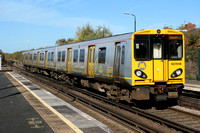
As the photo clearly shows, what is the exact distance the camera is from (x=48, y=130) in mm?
6594

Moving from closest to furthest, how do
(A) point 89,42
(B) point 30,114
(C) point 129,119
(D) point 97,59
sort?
1. (C) point 129,119
2. (B) point 30,114
3. (D) point 97,59
4. (A) point 89,42

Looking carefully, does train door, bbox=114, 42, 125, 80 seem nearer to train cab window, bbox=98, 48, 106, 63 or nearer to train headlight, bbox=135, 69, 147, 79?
train headlight, bbox=135, 69, 147, 79

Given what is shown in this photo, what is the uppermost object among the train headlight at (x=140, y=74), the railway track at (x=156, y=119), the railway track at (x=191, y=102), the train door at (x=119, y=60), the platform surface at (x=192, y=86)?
the train door at (x=119, y=60)

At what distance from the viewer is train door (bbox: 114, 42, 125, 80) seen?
389 inches

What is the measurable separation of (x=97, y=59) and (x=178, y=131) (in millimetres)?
6639

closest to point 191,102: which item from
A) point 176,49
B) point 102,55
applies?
point 176,49

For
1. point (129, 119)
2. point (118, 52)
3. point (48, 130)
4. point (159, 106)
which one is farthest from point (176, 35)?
A: point (48, 130)

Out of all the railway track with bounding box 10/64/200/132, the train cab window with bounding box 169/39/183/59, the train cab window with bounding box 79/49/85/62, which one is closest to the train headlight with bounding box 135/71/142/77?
the railway track with bounding box 10/64/200/132

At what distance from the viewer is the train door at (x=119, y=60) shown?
9883 millimetres

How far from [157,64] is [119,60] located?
170 centimetres

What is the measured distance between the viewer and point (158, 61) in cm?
948

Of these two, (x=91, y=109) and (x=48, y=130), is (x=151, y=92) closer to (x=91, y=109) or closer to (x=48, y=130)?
(x=91, y=109)

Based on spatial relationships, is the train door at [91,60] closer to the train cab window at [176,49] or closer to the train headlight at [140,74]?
the train headlight at [140,74]

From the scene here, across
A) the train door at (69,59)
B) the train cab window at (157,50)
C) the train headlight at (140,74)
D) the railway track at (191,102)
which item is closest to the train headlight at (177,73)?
the train cab window at (157,50)
